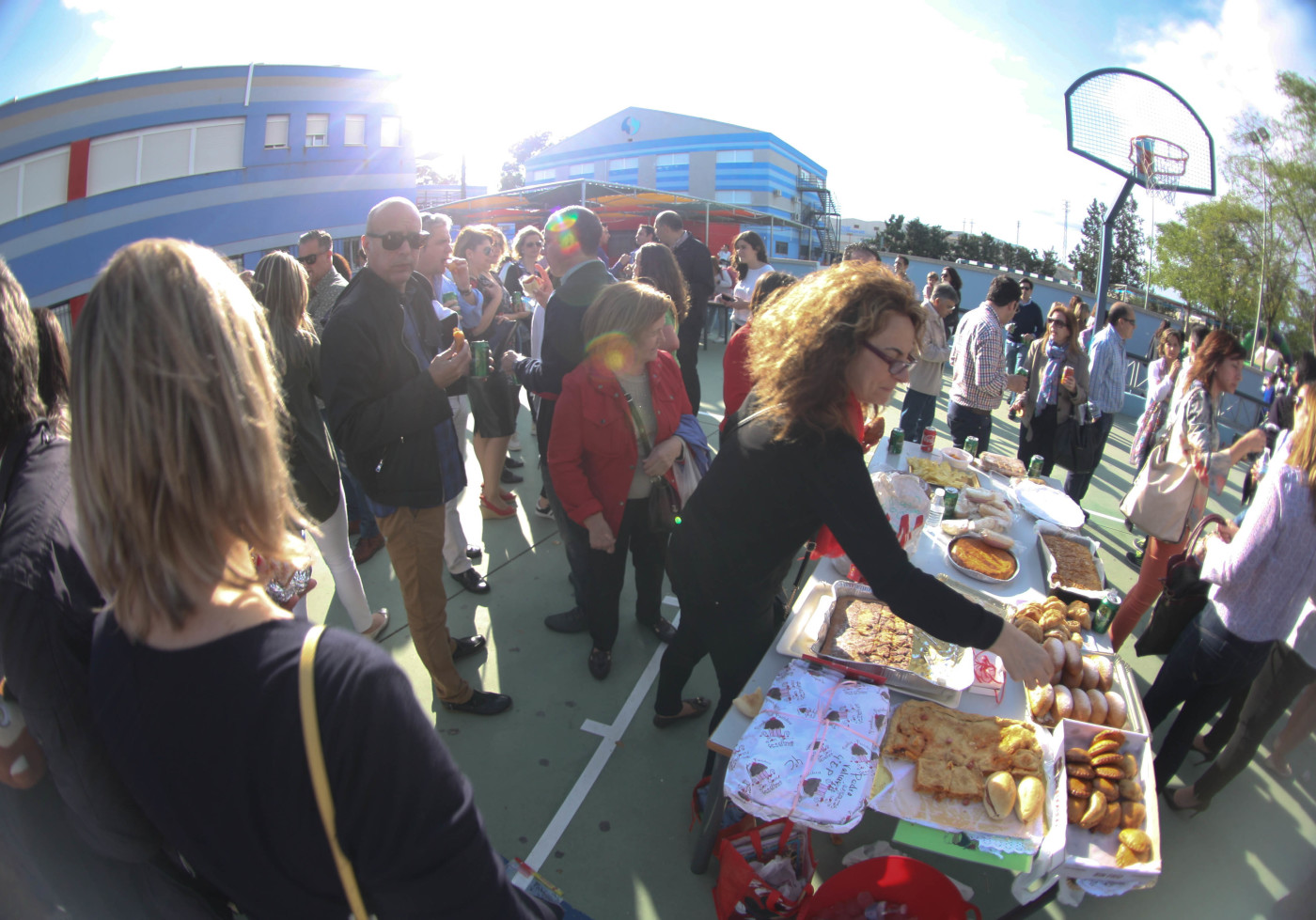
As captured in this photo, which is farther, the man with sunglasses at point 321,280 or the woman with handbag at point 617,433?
the man with sunglasses at point 321,280

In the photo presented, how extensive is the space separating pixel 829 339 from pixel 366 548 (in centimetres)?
351

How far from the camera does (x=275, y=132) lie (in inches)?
63.1

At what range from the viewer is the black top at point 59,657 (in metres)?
0.88

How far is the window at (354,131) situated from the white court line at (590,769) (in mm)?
2411

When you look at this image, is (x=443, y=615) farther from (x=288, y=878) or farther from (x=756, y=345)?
(x=288, y=878)

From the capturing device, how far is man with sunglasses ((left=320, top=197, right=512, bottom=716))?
2.21m

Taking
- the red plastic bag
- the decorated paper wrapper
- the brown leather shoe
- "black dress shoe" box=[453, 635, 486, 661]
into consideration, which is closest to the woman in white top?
the brown leather shoe

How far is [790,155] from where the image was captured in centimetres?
3622

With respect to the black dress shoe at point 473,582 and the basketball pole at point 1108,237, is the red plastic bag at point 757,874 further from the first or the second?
the basketball pole at point 1108,237

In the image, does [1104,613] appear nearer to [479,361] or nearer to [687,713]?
[687,713]

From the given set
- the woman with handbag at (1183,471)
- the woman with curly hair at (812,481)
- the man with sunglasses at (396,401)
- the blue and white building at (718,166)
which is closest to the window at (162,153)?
the man with sunglasses at (396,401)

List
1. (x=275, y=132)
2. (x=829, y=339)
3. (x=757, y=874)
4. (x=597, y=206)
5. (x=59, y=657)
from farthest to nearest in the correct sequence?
(x=597, y=206), (x=757, y=874), (x=829, y=339), (x=275, y=132), (x=59, y=657)

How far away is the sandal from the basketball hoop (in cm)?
278

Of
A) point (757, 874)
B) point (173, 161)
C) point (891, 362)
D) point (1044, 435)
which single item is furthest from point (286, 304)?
point (1044, 435)
